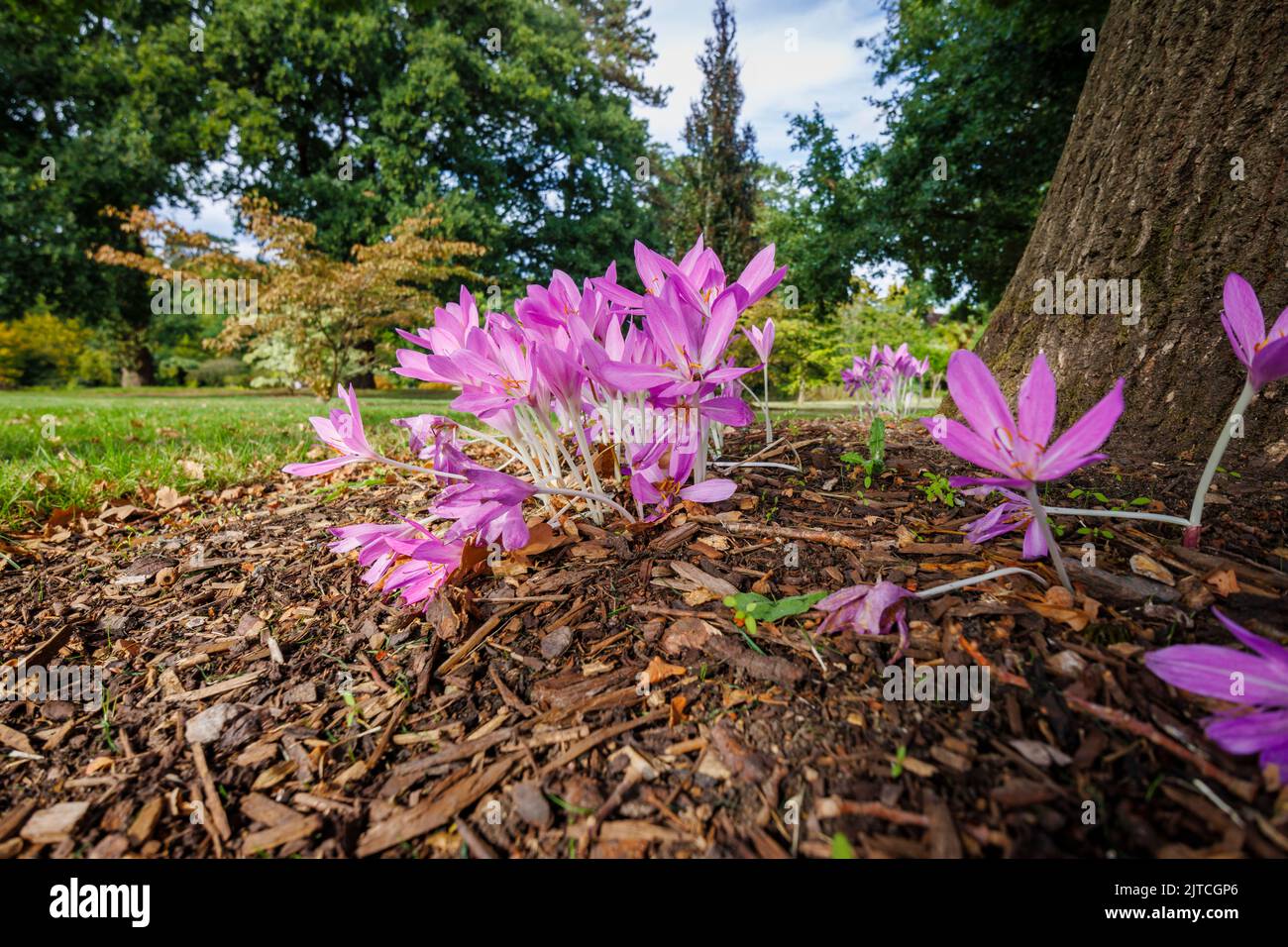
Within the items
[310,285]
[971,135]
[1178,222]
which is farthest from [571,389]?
[971,135]

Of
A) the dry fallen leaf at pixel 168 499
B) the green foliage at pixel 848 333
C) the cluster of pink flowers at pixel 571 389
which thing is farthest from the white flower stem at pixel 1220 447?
the green foliage at pixel 848 333

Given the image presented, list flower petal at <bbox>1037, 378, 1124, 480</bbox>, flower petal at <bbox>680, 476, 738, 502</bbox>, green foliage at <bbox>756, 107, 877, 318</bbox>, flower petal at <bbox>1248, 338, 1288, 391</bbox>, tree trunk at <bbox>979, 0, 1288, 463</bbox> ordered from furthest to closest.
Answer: green foliage at <bbox>756, 107, 877, 318</bbox>
tree trunk at <bbox>979, 0, 1288, 463</bbox>
flower petal at <bbox>680, 476, 738, 502</bbox>
flower petal at <bbox>1248, 338, 1288, 391</bbox>
flower petal at <bbox>1037, 378, 1124, 480</bbox>

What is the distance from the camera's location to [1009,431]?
0.97 metres

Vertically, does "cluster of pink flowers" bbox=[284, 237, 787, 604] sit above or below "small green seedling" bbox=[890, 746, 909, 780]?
above

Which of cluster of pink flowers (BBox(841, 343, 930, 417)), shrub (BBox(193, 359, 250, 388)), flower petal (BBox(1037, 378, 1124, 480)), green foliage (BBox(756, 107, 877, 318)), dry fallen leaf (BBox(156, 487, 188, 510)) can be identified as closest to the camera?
flower petal (BBox(1037, 378, 1124, 480))

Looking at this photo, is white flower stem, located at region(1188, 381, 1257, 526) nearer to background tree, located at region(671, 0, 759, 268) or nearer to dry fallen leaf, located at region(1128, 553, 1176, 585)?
dry fallen leaf, located at region(1128, 553, 1176, 585)

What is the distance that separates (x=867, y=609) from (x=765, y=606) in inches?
8.2

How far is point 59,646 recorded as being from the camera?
4.98 feet

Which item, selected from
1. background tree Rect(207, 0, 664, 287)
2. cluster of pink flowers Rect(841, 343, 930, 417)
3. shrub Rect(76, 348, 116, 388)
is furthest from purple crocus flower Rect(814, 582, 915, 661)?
shrub Rect(76, 348, 116, 388)

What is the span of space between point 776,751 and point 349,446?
4.30ft

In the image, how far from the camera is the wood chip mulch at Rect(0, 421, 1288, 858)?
2.60ft

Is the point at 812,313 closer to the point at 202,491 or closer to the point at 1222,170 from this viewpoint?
the point at 1222,170

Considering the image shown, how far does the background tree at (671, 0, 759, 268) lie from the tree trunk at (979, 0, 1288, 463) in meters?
15.2
